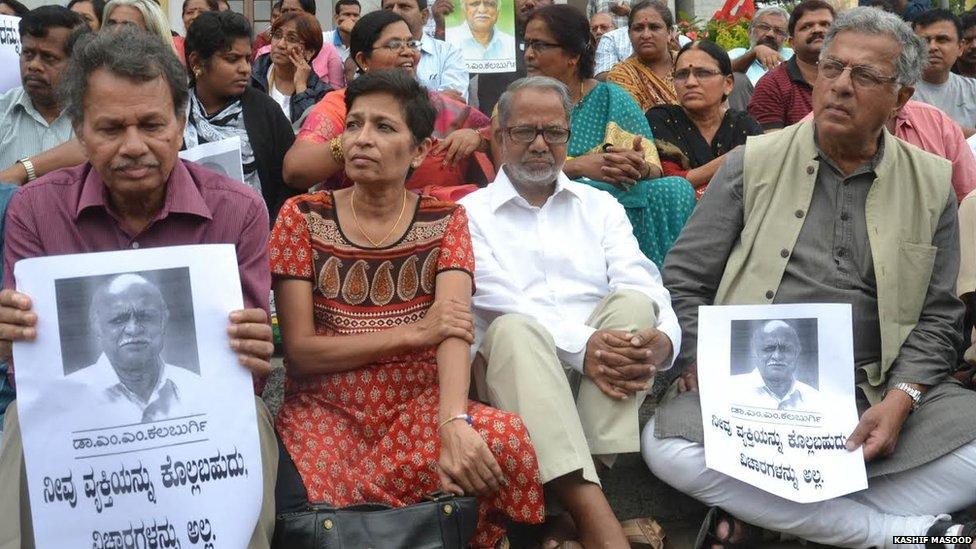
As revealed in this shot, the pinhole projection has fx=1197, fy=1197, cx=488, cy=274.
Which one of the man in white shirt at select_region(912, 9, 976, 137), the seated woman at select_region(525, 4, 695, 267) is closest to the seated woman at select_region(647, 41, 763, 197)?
the seated woman at select_region(525, 4, 695, 267)

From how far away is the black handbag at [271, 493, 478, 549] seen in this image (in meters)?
3.52

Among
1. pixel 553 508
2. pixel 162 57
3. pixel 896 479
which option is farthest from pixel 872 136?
pixel 162 57

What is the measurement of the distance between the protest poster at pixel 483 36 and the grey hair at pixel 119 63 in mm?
4406

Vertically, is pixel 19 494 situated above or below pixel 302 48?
below

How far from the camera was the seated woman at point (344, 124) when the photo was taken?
538 cm

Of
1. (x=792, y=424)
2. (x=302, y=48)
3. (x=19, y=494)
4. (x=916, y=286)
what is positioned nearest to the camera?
(x=19, y=494)

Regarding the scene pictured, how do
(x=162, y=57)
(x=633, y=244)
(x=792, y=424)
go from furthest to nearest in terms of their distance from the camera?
(x=633, y=244)
(x=792, y=424)
(x=162, y=57)

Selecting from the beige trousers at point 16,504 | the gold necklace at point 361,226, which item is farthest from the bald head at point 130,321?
the gold necklace at point 361,226

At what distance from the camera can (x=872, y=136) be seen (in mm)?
4531

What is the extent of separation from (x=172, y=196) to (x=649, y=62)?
466 cm

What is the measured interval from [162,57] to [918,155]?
2.78 meters

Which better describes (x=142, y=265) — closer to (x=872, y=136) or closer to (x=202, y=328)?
(x=202, y=328)

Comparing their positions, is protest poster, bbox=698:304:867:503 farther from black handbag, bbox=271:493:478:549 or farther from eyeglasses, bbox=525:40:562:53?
eyeglasses, bbox=525:40:562:53

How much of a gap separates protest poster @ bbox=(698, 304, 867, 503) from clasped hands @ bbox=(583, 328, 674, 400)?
182 millimetres
